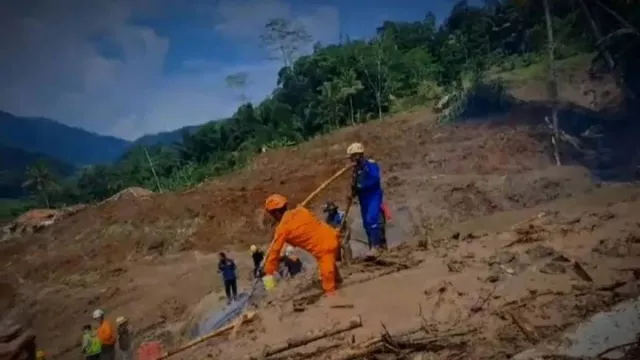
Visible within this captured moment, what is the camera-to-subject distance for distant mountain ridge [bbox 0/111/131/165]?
6.58m

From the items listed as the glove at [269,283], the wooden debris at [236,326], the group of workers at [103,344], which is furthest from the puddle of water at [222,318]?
the group of workers at [103,344]

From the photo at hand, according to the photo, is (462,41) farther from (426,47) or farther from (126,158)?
(126,158)

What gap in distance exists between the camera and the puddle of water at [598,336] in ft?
8.29

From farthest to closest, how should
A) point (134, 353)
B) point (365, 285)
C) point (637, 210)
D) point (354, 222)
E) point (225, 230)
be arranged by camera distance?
1. point (225, 230)
2. point (354, 222)
3. point (134, 353)
4. point (637, 210)
5. point (365, 285)

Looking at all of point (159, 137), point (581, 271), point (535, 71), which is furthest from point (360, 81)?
point (581, 271)

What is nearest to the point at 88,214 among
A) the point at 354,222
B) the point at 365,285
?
the point at 354,222

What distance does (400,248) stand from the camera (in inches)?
200

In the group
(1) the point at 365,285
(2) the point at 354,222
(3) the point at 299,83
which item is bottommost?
(2) the point at 354,222

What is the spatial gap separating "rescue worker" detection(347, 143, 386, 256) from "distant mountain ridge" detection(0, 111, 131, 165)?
3.24 metres

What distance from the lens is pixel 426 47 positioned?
15.3 m

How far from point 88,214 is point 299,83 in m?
6.80

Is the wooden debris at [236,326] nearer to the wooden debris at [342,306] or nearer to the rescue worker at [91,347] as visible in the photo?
the wooden debris at [342,306]

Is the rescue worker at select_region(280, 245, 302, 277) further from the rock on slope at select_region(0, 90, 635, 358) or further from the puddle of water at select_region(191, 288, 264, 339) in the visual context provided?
the rock on slope at select_region(0, 90, 635, 358)

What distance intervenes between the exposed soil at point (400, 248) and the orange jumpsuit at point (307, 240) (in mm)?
181
